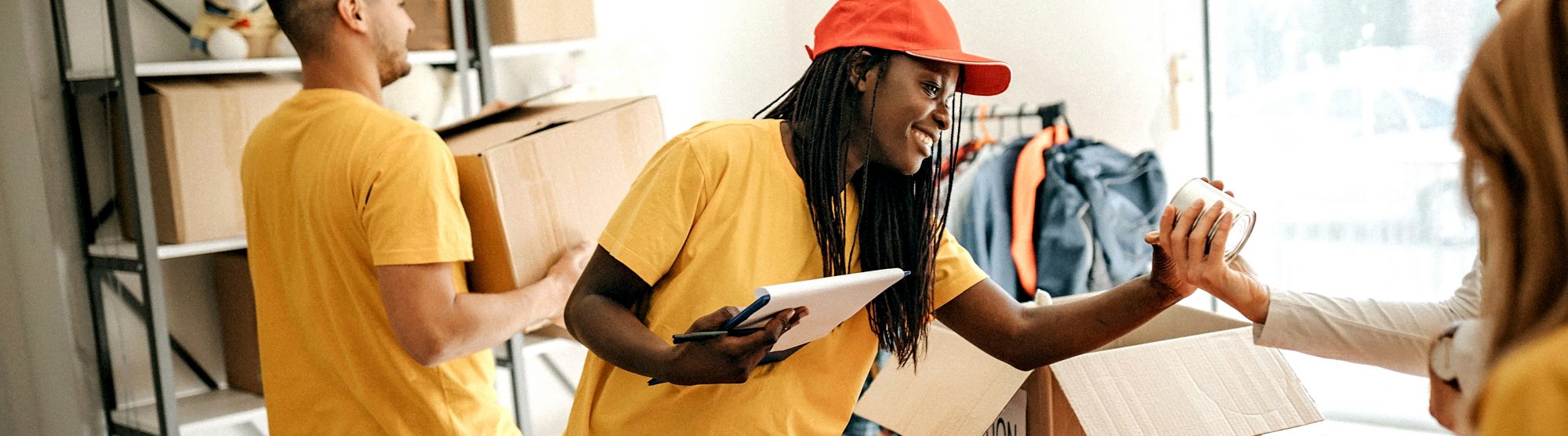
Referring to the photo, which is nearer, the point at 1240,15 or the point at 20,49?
the point at 20,49

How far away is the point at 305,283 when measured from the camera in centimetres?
163

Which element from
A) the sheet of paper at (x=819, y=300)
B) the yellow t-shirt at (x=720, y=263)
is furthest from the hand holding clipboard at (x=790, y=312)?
the yellow t-shirt at (x=720, y=263)

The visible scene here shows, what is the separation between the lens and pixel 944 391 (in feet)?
5.27

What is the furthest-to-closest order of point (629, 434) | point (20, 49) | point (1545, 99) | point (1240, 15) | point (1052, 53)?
point (1052, 53), point (1240, 15), point (20, 49), point (629, 434), point (1545, 99)

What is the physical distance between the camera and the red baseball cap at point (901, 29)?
1341 mm

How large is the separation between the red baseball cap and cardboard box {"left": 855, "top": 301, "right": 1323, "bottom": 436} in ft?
1.39

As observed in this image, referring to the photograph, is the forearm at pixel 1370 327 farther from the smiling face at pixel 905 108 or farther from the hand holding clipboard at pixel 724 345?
the hand holding clipboard at pixel 724 345

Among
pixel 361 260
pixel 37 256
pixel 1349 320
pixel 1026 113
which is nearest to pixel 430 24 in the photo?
pixel 37 256

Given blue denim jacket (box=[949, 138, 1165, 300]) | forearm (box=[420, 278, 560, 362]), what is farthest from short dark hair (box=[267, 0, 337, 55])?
blue denim jacket (box=[949, 138, 1165, 300])

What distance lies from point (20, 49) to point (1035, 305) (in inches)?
81.2

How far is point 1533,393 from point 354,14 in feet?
5.04

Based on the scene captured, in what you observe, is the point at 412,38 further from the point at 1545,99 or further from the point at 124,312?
the point at 1545,99

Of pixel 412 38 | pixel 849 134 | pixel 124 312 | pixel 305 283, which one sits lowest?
pixel 124 312

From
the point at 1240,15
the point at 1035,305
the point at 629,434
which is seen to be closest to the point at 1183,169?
the point at 1240,15
